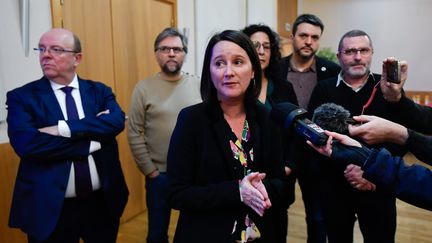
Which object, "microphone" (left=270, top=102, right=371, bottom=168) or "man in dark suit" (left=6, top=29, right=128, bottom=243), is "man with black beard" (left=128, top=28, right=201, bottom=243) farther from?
"microphone" (left=270, top=102, right=371, bottom=168)

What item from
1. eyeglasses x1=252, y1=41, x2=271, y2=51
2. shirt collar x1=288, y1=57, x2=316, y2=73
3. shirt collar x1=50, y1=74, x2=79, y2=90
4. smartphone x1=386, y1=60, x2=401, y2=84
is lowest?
shirt collar x1=50, y1=74, x2=79, y2=90

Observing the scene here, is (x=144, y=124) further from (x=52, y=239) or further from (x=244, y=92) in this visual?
(x=244, y=92)

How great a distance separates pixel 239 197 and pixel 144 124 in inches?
51.1

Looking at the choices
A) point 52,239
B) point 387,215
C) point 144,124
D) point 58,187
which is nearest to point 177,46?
point 144,124

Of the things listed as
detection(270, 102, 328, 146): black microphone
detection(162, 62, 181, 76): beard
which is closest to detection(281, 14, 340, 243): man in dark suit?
detection(162, 62, 181, 76): beard

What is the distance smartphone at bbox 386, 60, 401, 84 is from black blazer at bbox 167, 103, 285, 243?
728 mm

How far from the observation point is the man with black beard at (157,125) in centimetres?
221

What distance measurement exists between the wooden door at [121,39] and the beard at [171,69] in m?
0.86

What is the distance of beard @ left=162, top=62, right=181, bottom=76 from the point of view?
2305 mm

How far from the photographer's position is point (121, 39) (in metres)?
3.11

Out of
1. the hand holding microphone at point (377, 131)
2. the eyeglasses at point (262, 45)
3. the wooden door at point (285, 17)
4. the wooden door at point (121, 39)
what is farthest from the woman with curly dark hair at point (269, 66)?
the wooden door at point (285, 17)

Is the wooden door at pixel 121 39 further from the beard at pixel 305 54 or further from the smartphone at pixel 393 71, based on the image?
the smartphone at pixel 393 71

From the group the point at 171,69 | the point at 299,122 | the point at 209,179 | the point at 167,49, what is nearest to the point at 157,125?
the point at 171,69

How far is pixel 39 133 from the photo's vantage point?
4.99ft
